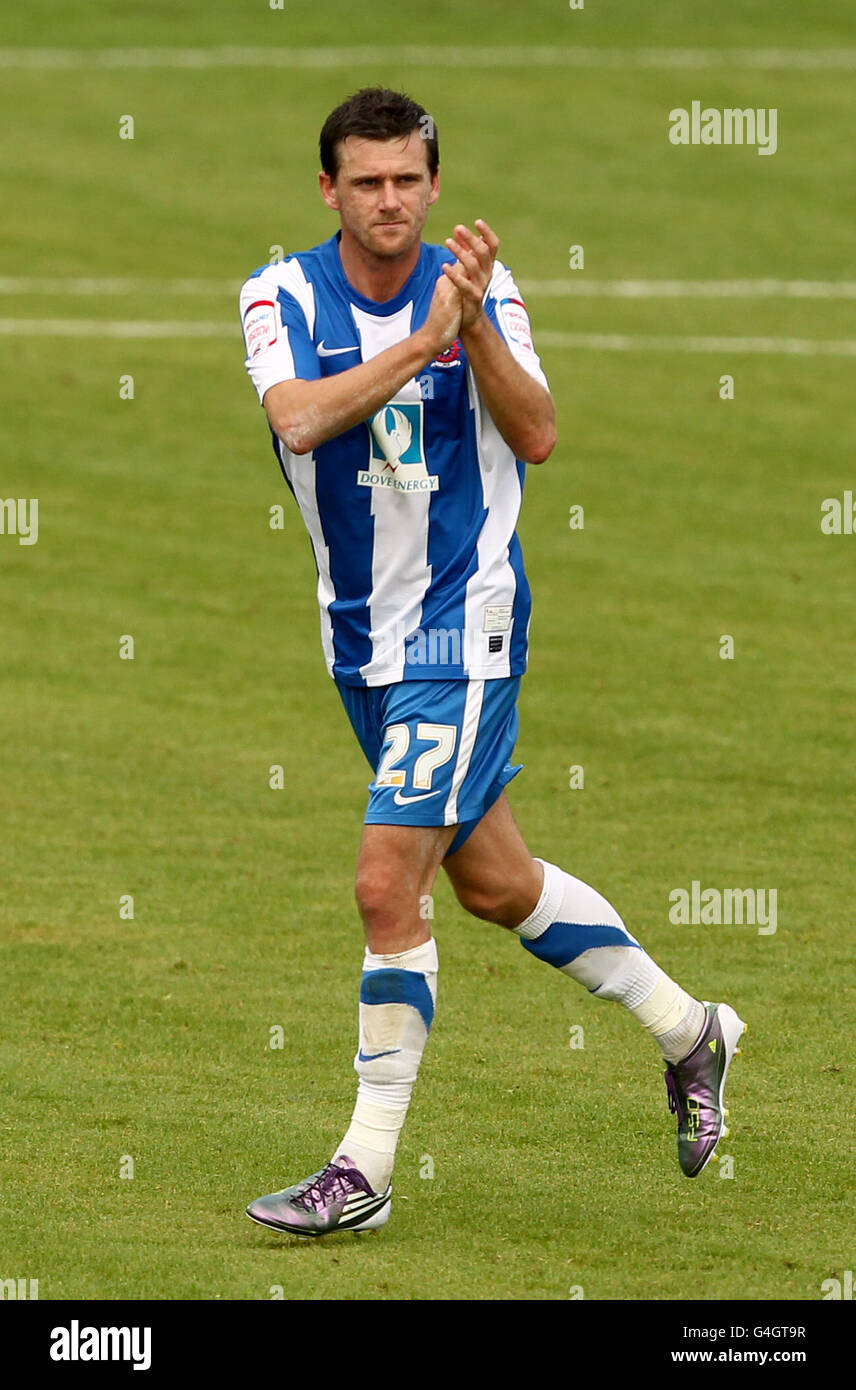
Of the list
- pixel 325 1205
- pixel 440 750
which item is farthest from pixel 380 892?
pixel 325 1205

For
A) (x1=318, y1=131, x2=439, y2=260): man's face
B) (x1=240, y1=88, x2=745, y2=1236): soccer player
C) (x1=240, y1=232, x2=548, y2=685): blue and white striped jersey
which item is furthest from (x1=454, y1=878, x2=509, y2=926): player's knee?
(x1=318, y1=131, x2=439, y2=260): man's face

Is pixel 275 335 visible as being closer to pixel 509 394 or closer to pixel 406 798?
pixel 509 394

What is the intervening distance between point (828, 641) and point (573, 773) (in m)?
3.19

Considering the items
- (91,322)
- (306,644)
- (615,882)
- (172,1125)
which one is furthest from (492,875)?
(91,322)

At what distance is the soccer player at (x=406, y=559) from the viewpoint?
577 centimetres

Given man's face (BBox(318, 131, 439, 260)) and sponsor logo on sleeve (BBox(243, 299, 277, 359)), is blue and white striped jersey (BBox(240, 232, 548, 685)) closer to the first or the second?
sponsor logo on sleeve (BBox(243, 299, 277, 359))

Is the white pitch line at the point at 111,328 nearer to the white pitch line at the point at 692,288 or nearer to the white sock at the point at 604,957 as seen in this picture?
the white pitch line at the point at 692,288

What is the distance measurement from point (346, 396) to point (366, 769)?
6.04 metres

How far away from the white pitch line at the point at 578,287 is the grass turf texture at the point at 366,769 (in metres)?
0.33

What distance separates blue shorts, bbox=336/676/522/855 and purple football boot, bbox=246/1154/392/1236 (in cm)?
93

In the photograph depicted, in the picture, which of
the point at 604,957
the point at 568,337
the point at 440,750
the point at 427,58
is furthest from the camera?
the point at 427,58

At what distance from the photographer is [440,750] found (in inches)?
231

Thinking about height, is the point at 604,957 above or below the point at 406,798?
below

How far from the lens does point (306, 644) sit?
1386cm
